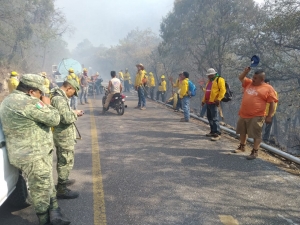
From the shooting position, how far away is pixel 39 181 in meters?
2.77

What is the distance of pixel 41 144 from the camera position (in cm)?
282

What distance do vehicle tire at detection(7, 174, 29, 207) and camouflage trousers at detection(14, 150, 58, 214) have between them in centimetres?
59

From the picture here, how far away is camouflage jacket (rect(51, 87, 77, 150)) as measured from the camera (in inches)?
133

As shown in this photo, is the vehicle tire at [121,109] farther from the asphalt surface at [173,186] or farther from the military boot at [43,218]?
the military boot at [43,218]

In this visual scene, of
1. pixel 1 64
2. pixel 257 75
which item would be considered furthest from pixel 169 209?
pixel 1 64

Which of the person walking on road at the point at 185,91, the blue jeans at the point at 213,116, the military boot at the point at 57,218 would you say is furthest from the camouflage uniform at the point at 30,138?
the person walking on road at the point at 185,91

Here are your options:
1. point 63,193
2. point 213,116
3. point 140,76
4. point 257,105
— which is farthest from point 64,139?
point 140,76

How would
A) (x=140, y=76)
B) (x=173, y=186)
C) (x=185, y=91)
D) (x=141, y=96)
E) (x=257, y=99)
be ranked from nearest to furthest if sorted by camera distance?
1. (x=173, y=186)
2. (x=257, y=99)
3. (x=185, y=91)
4. (x=140, y=76)
5. (x=141, y=96)

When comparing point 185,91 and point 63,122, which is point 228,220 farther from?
point 185,91

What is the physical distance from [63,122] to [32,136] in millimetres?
687

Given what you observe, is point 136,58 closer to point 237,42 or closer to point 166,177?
point 237,42

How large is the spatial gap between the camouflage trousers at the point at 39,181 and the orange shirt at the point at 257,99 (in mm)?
3959

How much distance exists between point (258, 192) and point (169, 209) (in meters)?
1.44

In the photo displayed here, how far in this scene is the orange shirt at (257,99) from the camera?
5029 millimetres
